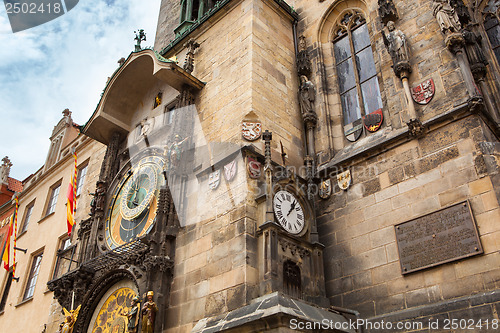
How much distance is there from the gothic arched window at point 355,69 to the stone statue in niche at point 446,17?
177cm

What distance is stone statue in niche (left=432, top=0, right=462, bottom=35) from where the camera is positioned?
7.89 m

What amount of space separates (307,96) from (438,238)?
14.8 feet

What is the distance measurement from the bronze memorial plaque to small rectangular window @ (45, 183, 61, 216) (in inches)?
511

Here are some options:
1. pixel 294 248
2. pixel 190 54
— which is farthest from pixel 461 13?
pixel 190 54

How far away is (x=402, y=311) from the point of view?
660 cm

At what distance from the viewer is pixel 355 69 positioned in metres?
9.96

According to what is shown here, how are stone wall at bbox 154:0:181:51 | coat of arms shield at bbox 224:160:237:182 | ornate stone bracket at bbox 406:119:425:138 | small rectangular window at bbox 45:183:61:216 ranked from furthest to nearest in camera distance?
small rectangular window at bbox 45:183:61:216 < stone wall at bbox 154:0:181:51 < coat of arms shield at bbox 224:160:237:182 < ornate stone bracket at bbox 406:119:425:138

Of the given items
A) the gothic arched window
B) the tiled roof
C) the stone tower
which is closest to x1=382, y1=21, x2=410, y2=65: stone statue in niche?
the stone tower

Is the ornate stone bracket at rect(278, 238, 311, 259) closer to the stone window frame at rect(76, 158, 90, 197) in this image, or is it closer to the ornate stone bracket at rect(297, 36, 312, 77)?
the ornate stone bracket at rect(297, 36, 312, 77)

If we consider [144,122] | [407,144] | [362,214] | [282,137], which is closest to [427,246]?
[362,214]

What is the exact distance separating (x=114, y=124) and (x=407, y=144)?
7.73 m

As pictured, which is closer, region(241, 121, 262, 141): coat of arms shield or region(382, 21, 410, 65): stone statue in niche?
region(382, 21, 410, 65): stone statue in niche

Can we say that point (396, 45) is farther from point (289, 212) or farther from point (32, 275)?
point (32, 275)

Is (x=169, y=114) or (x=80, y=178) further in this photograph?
(x=80, y=178)
